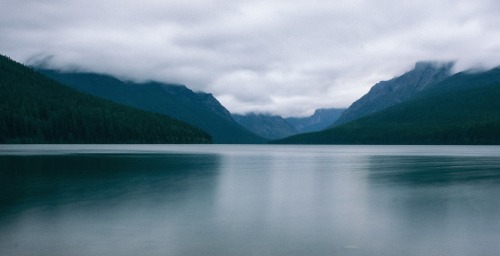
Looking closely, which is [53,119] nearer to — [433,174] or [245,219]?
[433,174]

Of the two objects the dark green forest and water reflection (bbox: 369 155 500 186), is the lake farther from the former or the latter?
the dark green forest

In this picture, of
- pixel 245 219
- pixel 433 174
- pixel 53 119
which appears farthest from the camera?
pixel 53 119

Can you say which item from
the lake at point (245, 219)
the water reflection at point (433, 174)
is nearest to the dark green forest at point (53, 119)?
the lake at point (245, 219)

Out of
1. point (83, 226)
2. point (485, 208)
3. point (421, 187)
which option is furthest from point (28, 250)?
point (421, 187)

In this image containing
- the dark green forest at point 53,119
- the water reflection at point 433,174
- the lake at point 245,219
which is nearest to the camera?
the lake at point 245,219

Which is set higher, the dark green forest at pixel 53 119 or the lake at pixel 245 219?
the dark green forest at pixel 53 119

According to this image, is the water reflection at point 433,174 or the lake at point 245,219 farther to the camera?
the water reflection at point 433,174

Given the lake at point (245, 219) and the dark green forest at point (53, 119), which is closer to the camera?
the lake at point (245, 219)

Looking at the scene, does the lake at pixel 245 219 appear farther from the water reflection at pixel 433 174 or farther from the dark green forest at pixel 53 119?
the dark green forest at pixel 53 119

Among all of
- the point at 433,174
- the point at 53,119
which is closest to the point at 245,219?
the point at 433,174

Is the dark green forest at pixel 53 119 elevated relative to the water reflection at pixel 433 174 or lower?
elevated

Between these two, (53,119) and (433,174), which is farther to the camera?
(53,119)

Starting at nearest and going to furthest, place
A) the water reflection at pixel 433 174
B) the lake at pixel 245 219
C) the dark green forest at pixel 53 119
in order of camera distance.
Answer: the lake at pixel 245 219 → the water reflection at pixel 433 174 → the dark green forest at pixel 53 119

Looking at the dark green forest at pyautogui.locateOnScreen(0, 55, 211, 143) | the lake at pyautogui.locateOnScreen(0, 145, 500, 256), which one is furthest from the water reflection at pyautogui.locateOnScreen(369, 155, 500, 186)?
the dark green forest at pyautogui.locateOnScreen(0, 55, 211, 143)
